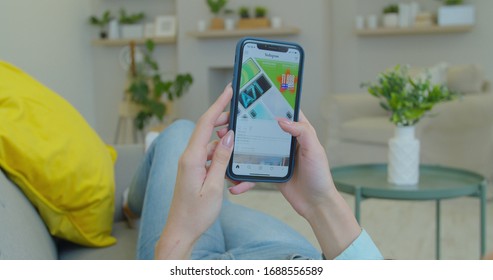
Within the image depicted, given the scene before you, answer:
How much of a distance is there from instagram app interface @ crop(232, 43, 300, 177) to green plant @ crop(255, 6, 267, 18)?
12.7 feet

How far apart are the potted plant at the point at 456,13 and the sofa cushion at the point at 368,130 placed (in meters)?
1.20

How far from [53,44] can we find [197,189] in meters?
4.18

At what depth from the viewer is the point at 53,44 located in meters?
4.49

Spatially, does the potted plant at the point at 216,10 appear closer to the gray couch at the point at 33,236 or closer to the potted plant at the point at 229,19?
the potted plant at the point at 229,19

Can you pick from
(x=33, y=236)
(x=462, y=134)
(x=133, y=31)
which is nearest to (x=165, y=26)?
(x=133, y=31)

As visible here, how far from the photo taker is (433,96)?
69.8 inches

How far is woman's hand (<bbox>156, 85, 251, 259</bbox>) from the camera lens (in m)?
0.63

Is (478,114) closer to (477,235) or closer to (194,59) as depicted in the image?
(477,235)

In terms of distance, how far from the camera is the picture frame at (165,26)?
4.88 metres

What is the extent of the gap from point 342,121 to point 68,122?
2.66m

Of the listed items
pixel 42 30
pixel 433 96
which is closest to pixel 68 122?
pixel 433 96
